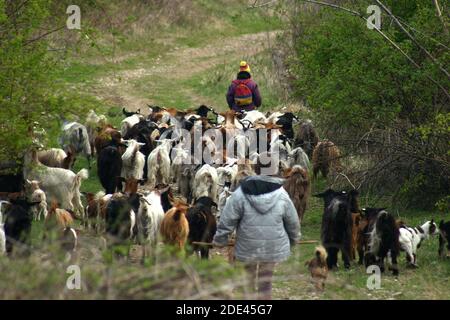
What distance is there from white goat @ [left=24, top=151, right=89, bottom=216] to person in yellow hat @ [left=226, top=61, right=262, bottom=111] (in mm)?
6525

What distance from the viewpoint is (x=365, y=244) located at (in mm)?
14844

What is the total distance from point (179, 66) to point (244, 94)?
37.0 ft

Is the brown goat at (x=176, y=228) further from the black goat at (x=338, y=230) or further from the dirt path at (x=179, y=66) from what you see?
the dirt path at (x=179, y=66)

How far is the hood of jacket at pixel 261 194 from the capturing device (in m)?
11.4

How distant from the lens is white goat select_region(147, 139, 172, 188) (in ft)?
64.5

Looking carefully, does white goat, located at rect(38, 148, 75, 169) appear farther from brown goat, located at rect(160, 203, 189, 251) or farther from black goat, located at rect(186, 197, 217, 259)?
brown goat, located at rect(160, 203, 189, 251)

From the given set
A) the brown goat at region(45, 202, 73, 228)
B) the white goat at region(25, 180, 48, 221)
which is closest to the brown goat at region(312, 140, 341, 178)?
the white goat at region(25, 180, 48, 221)

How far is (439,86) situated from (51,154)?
6.58 m

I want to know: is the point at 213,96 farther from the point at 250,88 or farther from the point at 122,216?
the point at 122,216

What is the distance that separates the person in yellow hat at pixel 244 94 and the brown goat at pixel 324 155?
353cm

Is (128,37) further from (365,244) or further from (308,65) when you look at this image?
(365,244)

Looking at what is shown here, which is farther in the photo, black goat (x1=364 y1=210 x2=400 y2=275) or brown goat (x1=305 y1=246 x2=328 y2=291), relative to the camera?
black goat (x1=364 y1=210 x2=400 y2=275)

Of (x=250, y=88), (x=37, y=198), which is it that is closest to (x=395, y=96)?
(x=250, y=88)

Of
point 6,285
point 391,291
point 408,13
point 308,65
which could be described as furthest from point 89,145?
point 6,285
